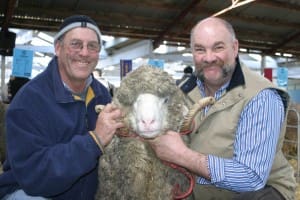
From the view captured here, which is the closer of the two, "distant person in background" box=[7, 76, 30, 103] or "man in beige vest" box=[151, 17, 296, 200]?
"man in beige vest" box=[151, 17, 296, 200]

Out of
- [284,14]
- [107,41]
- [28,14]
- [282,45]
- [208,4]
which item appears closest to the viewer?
[28,14]

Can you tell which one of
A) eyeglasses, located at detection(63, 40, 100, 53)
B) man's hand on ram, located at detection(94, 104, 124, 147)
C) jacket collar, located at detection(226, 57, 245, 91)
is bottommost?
man's hand on ram, located at detection(94, 104, 124, 147)

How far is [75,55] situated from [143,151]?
2.26 ft

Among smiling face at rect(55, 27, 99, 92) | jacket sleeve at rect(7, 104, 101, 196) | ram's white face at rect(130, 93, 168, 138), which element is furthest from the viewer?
smiling face at rect(55, 27, 99, 92)

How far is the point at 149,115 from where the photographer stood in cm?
197

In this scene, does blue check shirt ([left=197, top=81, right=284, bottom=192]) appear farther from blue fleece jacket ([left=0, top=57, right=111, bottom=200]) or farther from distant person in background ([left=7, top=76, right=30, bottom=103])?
distant person in background ([left=7, top=76, right=30, bottom=103])

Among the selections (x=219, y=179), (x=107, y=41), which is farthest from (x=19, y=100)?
(x=107, y=41)

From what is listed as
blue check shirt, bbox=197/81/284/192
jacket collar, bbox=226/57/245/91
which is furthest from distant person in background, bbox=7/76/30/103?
blue check shirt, bbox=197/81/284/192

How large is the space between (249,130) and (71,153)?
Answer: 3.01ft

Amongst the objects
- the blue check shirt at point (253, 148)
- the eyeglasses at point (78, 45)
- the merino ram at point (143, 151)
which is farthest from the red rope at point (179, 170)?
the eyeglasses at point (78, 45)

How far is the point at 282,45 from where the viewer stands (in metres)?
10.7

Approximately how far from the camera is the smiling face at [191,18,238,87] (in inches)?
92.1

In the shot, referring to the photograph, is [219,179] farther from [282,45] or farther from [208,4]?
[282,45]

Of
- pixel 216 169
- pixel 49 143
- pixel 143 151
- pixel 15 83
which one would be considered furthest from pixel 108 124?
pixel 15 83
